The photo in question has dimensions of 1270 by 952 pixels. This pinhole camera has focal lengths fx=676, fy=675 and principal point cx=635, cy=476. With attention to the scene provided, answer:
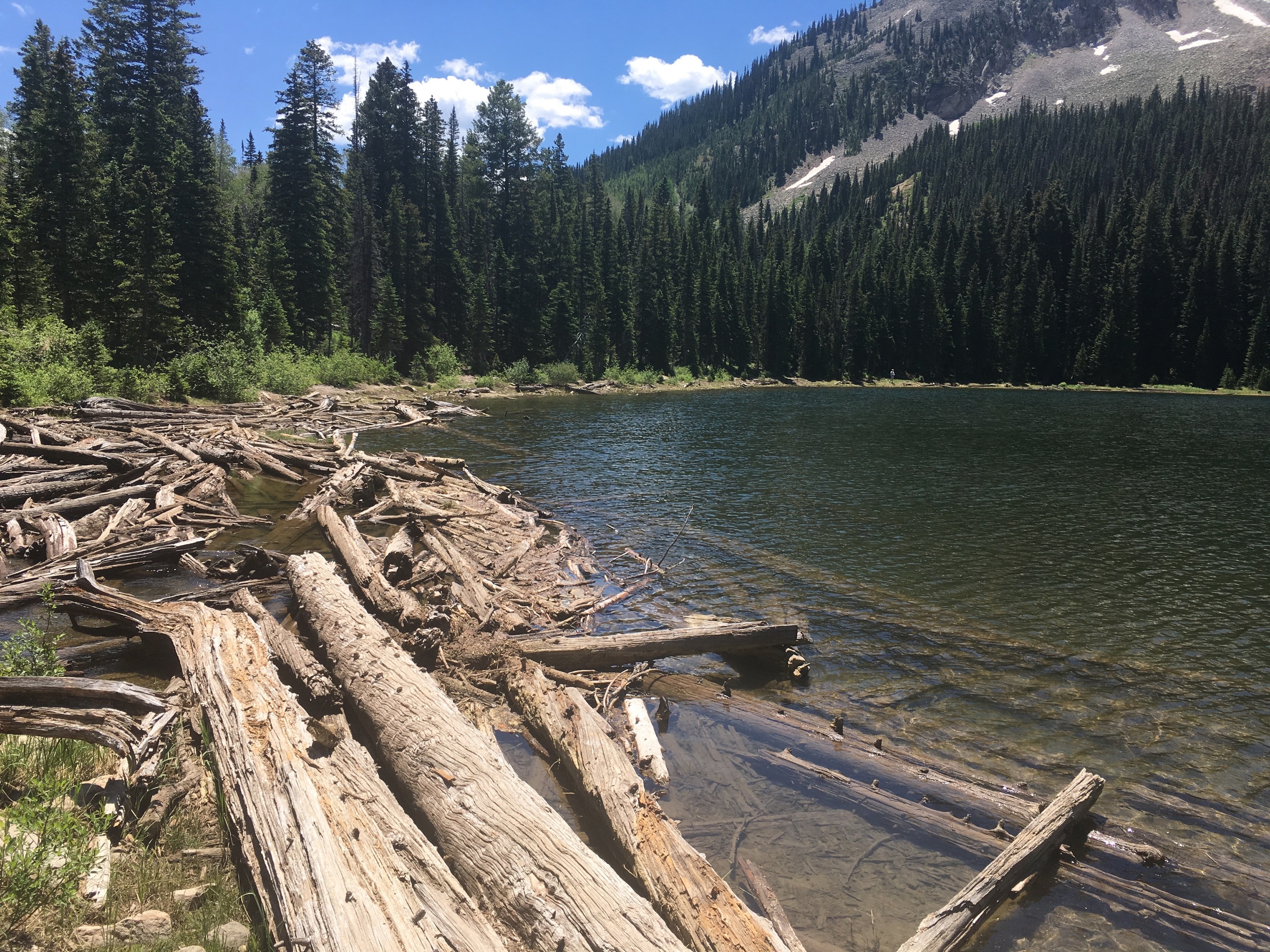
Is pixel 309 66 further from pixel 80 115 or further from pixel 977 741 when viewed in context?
pixel 977 741

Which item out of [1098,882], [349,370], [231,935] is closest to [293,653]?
→ [231,935]

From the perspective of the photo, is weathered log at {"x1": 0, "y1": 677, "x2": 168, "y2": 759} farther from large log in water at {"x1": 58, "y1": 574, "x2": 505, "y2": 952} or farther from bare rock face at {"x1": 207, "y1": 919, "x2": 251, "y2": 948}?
bare rock face at {"x1": 207, "y1": 919, "x2": 251, "y2": 948}

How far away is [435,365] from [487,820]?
63632mm

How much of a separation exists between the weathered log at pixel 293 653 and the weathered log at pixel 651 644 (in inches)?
108

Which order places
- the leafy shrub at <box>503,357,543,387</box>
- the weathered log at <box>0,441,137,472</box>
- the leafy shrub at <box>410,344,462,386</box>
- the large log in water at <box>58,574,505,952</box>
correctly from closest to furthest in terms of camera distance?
1. the large log in water at <box>58,574,505,952</box>
2. the weathered log at <box>0,441,137,472</box>
3. the leafy shrub at <box>410,344,462,386</box>
4. the leafy shrub at <box>503,357,543,387</box>

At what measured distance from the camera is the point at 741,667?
33.3 ft

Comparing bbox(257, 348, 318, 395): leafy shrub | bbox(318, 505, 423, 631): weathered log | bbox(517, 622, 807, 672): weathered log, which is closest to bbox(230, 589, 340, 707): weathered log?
bbox(318, 505, 423, 631): weathered log

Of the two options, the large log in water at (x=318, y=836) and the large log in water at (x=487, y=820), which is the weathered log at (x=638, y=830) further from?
the large log in water at (x=318, y=836)

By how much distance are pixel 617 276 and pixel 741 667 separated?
93916mm

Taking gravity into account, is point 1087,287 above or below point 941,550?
above

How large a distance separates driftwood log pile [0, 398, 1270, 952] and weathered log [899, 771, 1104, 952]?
0.02 metres

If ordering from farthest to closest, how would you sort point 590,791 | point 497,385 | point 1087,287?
point 1087,287 < point 497,385 < point 590,791

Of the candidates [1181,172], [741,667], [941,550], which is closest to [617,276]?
[941,550]

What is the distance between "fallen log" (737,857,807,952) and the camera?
4.96 m
